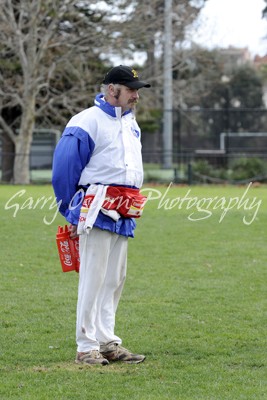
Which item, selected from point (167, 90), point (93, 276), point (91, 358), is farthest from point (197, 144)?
point (91, 358)

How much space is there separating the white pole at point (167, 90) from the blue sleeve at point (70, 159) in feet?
83.8

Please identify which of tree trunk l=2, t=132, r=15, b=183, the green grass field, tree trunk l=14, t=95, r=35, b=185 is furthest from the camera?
tree trunk l=2, t=132, r=15, b=183

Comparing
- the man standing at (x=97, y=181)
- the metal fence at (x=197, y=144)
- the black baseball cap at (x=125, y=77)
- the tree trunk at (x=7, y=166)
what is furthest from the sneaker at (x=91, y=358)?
the tree trunk at (x=7, y=166)

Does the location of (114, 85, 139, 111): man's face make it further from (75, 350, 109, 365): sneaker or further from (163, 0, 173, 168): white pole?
(163, 0, 173, 168): white pole

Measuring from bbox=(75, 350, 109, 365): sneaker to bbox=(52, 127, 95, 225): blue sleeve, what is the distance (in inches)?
43.8

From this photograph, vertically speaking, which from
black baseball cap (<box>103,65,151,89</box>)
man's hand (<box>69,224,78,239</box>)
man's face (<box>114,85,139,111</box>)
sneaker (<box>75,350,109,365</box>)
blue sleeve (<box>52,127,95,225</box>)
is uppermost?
black baseball cap (<box>103,65,151,89</box>)

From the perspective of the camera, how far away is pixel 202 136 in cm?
3528

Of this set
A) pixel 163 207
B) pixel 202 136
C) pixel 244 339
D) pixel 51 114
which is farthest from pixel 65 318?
pixel 202 136

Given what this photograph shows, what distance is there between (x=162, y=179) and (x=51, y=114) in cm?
528

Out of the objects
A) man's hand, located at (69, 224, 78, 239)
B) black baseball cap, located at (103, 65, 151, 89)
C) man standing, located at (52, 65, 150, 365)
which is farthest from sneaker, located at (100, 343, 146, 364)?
black baseball cap, located at (103, 65, 151, 89)

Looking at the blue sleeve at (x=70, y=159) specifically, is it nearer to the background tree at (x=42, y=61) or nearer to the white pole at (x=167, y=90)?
the background tree at (x=42, y=61)

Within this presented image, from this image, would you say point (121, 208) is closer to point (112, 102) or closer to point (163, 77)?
point (112, 102)

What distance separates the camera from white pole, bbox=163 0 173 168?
31516mm

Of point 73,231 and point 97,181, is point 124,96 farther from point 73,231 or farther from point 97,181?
point 73,231
